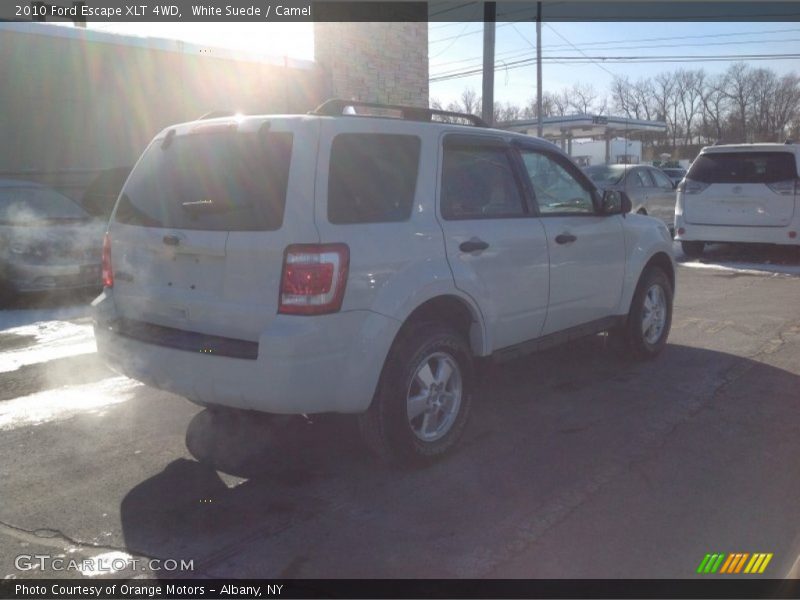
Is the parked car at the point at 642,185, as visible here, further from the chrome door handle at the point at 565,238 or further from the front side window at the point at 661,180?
the chrome door handle at the point at 565,238

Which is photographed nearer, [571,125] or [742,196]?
[742,196]

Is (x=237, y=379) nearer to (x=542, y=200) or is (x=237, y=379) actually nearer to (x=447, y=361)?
(x=447, y=361)

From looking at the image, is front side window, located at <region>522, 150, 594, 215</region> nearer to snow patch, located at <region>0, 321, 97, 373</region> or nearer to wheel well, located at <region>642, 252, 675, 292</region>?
wheel well, located at <region>642, 252, 675, 292</region>

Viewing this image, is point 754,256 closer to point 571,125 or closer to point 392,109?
point 392,109

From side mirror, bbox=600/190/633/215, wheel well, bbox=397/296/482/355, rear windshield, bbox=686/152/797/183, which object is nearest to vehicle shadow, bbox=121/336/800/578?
wheel well, bbox=397/296/482/355

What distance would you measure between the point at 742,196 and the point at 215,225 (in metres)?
10.7

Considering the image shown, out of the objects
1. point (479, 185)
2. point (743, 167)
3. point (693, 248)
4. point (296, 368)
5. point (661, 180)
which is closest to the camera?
point (296, 368)

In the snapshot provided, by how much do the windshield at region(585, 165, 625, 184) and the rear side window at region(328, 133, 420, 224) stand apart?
11.7 m

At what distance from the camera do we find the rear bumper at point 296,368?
376 centimetres

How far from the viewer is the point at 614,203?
593 centimetres

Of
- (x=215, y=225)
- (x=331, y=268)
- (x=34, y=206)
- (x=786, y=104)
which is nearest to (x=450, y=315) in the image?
(x=331, y=268)

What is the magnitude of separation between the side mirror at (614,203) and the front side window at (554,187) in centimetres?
10

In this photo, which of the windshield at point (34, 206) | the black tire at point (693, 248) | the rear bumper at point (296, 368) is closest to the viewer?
the rear bumper at point (296, 368)

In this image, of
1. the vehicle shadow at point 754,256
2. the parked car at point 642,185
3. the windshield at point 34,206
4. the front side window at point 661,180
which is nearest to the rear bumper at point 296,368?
the windshield at point 34,206
